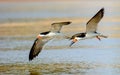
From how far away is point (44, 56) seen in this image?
2764 cm

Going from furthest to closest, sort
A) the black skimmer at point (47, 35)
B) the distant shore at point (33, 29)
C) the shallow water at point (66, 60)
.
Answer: the distant shore at point (33, 29) < the shallow water at point (66, 60) < the black skimmer at point (47, 35)

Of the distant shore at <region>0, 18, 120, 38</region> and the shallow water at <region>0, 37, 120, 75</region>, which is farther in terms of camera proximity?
the distant shore at <region>0, 18, 120, 38</region>

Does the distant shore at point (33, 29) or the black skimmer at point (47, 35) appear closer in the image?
the black skimmer at point (47, 35)

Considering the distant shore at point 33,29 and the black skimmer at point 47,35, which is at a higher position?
the black skimmer at point 47,35

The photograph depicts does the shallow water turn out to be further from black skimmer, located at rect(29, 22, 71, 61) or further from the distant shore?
the distant shore

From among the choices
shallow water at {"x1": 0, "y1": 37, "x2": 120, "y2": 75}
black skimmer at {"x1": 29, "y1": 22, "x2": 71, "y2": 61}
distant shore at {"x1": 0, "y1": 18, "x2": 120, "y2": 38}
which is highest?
black skimmer at {"x1": 29, "y1": 22, "x2": 71, "y2": 61}

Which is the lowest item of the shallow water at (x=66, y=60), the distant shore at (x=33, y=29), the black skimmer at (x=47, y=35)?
the distant shore at (x=33, y=29)

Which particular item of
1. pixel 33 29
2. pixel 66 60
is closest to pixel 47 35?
pixel 66 60

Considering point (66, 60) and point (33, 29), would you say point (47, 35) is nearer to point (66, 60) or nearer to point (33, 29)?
point (66, 60)

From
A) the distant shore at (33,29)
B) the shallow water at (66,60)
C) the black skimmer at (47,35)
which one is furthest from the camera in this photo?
the distant shore at (33,29)

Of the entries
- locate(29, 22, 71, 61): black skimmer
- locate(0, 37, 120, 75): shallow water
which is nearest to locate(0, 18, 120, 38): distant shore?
locate(0, 37, 120, 75): shallow water

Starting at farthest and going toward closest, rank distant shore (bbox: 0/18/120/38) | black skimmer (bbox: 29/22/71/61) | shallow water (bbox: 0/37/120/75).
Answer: distant shore (bbox: 0/18/120/38) < shallow water (bbox: 0/37/120/75) < black skimmer (bbox: 29/22/71/61)

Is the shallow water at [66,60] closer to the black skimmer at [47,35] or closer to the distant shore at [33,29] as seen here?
the black skimmer at [47,35]

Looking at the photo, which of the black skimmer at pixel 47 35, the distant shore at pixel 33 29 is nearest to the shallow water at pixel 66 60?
the black skimmer at pixel 47 35
